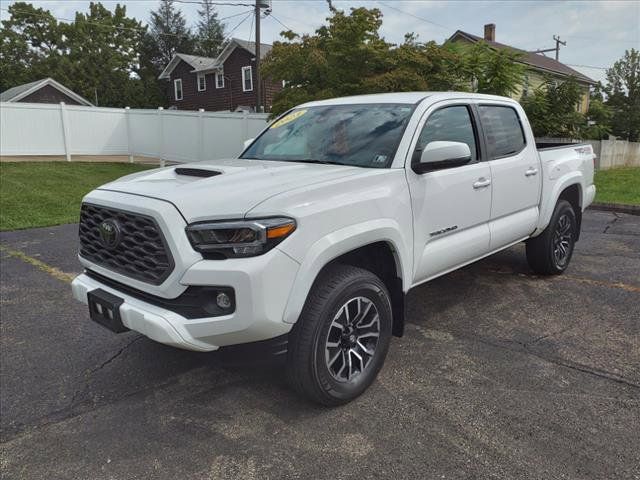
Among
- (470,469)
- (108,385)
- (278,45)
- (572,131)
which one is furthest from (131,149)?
(470,469)

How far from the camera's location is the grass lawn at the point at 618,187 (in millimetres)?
11242

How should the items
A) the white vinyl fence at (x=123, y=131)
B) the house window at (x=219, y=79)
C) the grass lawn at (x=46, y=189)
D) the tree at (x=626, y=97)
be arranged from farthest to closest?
the house window at (x=219, y=79) < the tree at (x=626, y=97) < the white vinyl fence at (x=123, y=131) < the grass lawn at (x=46, y=189)

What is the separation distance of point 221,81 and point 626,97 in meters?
26.7

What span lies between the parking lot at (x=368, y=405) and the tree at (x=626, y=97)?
2370 centimetres

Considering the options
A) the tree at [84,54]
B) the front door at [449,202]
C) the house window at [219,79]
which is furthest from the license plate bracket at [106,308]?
the tree at [84,54]

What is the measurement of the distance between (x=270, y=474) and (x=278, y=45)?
37.9ft

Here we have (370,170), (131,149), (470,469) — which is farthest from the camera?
(131,149)

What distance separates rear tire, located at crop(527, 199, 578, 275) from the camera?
5.34 meters

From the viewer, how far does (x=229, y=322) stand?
2582mm

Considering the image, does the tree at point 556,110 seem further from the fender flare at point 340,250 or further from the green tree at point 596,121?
the fender flare at point 340,250

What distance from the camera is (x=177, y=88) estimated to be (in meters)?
44.3

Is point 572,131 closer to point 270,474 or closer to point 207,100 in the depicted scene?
point 270,474

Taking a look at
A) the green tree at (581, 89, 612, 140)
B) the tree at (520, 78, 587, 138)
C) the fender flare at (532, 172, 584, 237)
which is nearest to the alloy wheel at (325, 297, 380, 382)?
the fender flare at (532, 172, 584, 237)

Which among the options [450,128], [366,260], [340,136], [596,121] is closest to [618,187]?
[596,121]
